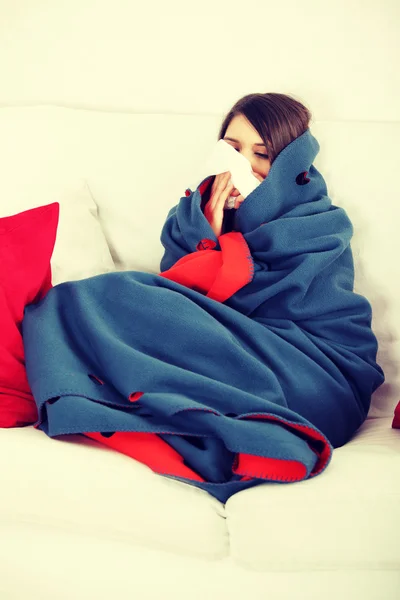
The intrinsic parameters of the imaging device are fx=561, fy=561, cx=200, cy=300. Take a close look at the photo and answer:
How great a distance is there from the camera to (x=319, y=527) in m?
0.60

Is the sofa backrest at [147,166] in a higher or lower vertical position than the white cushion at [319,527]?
higher

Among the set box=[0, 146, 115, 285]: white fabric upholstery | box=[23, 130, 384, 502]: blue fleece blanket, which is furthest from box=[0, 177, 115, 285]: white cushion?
box=[23, 130, 384, 502]: blue fleece blanket

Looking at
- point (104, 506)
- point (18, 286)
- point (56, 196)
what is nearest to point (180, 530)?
point (104, 506)

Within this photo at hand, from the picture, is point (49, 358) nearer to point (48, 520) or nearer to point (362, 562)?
point (48, 520)

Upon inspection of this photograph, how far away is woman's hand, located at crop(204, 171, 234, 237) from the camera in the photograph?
1.12 metres

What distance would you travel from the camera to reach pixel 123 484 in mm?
643

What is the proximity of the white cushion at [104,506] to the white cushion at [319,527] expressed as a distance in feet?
0.13

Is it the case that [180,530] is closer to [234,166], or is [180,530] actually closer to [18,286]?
[18,286]

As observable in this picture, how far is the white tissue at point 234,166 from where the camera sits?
108 cm

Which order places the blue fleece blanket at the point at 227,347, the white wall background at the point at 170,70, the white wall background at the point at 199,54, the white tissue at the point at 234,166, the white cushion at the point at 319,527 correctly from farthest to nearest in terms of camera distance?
the white wall background at the point at 199,54
the white wall background at the point at 170,70
the white tissue at the point at 234,166
the blue fleece blanket at the point at 227,347
the white cushion at the point at 319,527

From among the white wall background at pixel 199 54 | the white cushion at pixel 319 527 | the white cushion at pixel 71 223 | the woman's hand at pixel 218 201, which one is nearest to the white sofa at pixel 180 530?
the white cushion at pixel 319 527

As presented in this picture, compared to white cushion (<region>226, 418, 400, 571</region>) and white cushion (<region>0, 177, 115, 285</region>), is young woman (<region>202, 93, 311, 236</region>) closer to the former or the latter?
white cushion (<region>0, 177, 115, 285</region>)

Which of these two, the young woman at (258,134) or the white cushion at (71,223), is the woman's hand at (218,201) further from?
the white cushion at (71,223)

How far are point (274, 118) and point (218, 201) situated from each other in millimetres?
199
